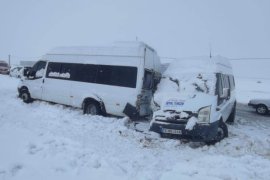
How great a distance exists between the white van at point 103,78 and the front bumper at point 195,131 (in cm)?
243

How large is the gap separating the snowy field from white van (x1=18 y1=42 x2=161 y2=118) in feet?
5.63

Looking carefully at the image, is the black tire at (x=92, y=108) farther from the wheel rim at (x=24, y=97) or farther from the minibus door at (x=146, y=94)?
the wheel rim at (x=24, y=97)

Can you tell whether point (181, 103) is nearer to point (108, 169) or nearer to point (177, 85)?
point (177, 85)

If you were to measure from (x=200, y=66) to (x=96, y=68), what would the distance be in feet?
12.9

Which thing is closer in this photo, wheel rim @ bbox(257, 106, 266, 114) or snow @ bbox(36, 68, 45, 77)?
snow @ bbox(36, 68, 45, 77)

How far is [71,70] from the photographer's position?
40.6 ft

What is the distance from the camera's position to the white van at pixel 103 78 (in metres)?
10.7

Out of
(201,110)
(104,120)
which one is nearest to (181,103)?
(201,110)

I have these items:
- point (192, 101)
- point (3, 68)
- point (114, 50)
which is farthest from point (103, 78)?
point (3, 68)

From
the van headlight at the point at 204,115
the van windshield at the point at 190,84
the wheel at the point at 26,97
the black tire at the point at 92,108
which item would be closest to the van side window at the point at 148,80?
the van windshield at the point at 190,84

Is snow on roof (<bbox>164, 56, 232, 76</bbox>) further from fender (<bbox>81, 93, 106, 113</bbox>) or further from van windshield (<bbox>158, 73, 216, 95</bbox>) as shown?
fender (<bbox>81, 93, 106, 113</bbox>)

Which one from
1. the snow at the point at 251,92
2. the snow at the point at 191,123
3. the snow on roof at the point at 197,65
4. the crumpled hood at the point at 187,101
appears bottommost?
the snow at the point at 251,92

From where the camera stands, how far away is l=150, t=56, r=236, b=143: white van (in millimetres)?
7918

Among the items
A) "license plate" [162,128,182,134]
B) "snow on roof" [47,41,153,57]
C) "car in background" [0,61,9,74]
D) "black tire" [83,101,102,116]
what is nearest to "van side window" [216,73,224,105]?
"license plate" [162,128,182,134]
